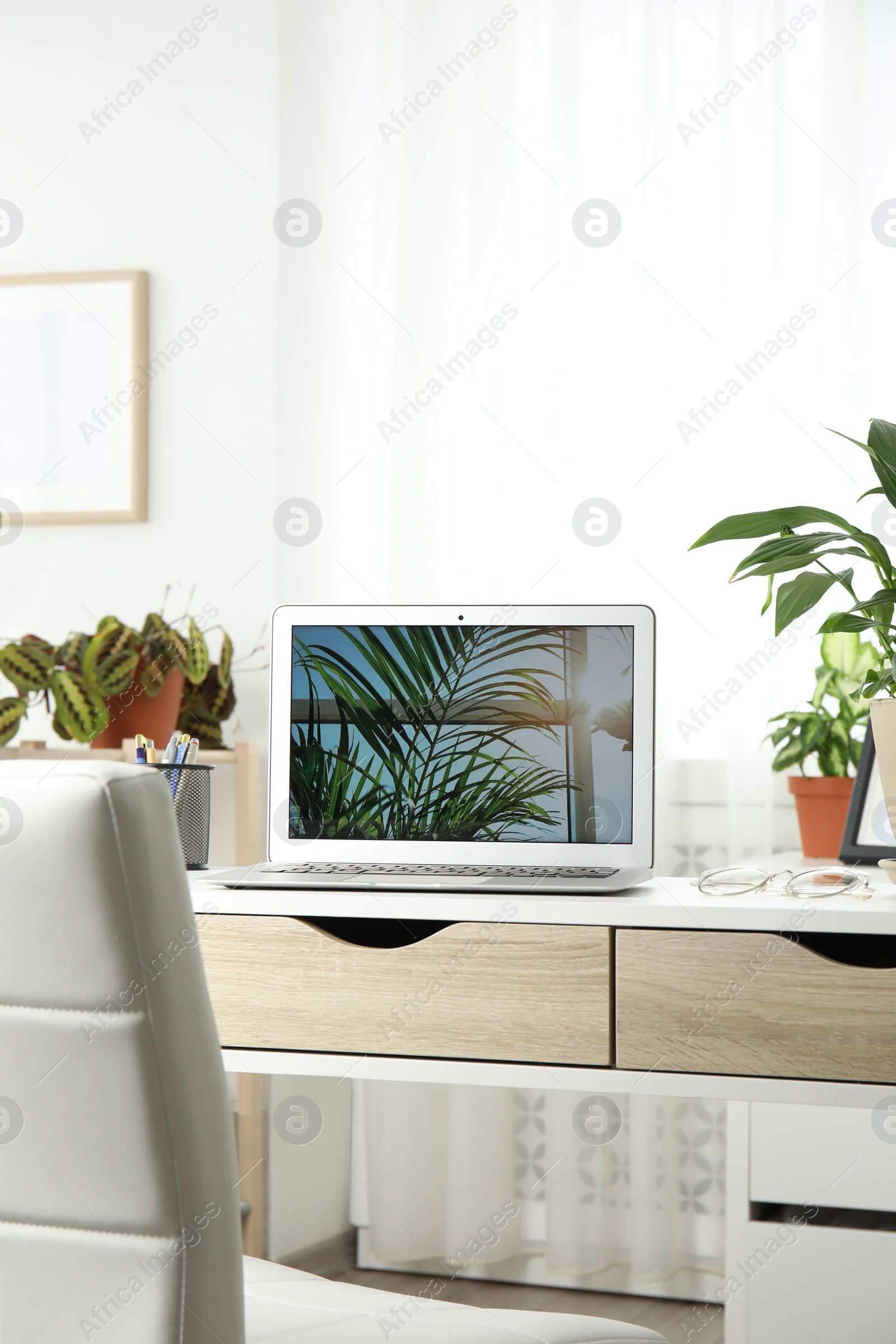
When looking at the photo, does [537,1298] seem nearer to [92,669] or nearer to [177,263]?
[92,669]

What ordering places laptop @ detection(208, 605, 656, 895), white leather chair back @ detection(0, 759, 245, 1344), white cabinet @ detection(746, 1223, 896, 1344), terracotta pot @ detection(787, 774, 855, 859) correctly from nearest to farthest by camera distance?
white leather chair back @ detection(0, 759, 245, 1344)
laptop @ detection(208, 605, 656, 895)
white cabinet @ detection(746, 1223, 896, 1344)
terracotta pot @ detection(787, 774, 855, 859)

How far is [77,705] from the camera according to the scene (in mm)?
1912

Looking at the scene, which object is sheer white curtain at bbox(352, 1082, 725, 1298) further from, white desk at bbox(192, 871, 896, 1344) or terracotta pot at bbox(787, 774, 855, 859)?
white desk at bbox(192, 871, 896, 1344)

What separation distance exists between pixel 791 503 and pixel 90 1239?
1.77 m

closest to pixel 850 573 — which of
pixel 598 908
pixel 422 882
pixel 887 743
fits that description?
pixel 887 743

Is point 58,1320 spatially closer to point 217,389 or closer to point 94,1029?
point 94,1029

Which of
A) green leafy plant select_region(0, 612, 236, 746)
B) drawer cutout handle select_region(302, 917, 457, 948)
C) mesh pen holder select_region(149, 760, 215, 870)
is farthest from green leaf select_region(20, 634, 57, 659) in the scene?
drawer cutout handle select_region(302, 917, 457, 948)

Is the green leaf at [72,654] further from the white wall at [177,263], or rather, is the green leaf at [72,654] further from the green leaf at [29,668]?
the white wall at [177,263]

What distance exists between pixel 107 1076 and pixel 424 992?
0.57 m

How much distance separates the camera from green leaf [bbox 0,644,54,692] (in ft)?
6.42

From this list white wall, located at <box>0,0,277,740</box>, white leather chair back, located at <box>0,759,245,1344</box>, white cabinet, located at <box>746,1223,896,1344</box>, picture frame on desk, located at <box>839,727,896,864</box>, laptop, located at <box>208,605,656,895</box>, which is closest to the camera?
white leather chair back, located at <box>0,759,245,1344</box>

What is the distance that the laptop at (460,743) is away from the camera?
1307mm

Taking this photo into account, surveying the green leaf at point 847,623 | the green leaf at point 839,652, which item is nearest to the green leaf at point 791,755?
the green leaf at point 839,652

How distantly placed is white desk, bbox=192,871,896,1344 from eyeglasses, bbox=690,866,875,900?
2 cm
